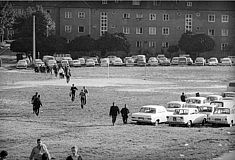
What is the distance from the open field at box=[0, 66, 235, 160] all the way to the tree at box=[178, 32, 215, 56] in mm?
34737

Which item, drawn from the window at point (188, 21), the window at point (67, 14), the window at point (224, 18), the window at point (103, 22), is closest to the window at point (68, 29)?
the window at point (67, 14)

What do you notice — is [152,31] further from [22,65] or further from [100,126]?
[100,126]

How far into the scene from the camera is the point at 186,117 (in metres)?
27.1

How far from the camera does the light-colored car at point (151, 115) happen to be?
27094 millimetres

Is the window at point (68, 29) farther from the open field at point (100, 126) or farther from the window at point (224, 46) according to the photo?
the open field at point (100, 126)

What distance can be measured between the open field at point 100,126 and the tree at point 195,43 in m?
34.7

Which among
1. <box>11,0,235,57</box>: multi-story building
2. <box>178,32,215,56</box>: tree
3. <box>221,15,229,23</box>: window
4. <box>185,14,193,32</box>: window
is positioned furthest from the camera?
<box>221,15,229,23</box>: window

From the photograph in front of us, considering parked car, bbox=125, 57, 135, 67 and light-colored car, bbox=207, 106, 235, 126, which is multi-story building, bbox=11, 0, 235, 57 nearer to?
parked car, bbox=125, 57, 135, 67

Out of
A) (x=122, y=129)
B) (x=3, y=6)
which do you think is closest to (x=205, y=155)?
(x=122, y=129)

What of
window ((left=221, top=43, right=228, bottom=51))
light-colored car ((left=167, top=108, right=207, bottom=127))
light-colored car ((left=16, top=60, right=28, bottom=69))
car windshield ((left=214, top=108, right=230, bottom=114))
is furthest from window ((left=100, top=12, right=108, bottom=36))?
car windshield ((left=214, top=108, right=230, bottom=114))

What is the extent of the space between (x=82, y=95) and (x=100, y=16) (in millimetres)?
61511

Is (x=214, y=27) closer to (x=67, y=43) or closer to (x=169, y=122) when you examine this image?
(x=67, y=43)

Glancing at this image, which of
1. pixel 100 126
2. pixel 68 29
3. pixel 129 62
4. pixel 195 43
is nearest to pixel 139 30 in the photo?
pixel 195 43

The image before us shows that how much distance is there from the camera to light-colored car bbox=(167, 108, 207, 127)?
26922 millimetres
